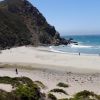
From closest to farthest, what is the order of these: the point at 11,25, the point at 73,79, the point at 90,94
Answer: the point at 90,94, the point at 73,79, the point at 11,25

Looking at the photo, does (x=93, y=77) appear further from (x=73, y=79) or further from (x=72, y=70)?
(x=72, y=70)

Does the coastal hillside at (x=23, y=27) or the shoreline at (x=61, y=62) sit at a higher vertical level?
the coastal hillside at (x=23, y=27)

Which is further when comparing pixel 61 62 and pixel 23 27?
pixel 23 27

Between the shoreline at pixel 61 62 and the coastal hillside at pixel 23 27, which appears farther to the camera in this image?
the coastal hillside at pixel 23 27

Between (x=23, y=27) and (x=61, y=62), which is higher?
(x=23, y=27)

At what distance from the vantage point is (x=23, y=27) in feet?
356

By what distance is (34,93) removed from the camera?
18.2m

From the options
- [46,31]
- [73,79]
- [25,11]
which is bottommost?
[73,79]

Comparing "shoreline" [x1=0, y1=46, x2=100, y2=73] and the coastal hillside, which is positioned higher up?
the coastal hillside

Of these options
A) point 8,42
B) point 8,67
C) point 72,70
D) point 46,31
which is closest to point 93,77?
point 72,70

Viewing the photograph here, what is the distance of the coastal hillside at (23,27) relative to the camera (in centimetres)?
9512

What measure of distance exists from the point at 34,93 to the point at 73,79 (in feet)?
61.6

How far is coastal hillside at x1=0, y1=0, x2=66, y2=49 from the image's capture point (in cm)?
9512

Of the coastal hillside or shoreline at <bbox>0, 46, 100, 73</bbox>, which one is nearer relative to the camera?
shoreline at <bbox>0, 46, 100, 73</bbox>
